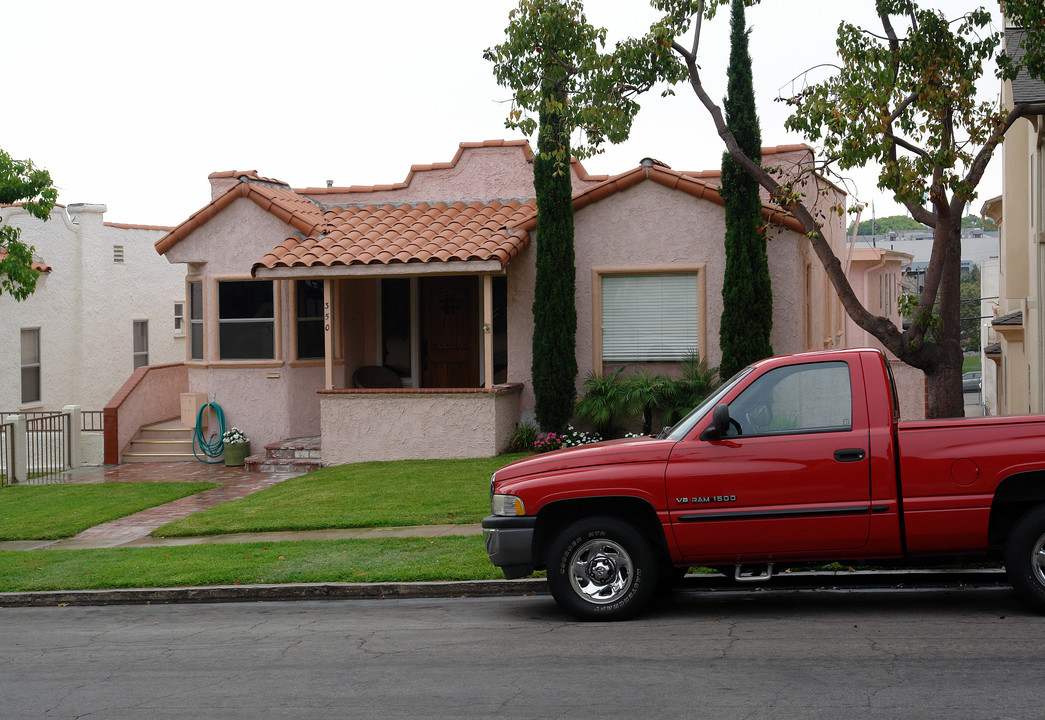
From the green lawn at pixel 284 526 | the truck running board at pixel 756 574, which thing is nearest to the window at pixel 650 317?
the green lawn at pixel 284 526

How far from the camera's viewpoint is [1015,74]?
11.4 meters

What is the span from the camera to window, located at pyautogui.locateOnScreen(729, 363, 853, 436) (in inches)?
303

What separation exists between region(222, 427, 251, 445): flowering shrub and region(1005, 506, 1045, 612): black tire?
47.9 feet

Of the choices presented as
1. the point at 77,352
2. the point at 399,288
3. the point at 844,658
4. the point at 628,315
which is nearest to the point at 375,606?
the point at 844,658

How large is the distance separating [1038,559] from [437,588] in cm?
491

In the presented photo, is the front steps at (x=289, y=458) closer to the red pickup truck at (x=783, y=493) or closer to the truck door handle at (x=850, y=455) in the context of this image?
the red pickup truck at (x=783, y=493)

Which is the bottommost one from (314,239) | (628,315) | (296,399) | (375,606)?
(375,606)

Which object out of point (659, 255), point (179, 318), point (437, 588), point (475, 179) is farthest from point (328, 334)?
point (179, 318)

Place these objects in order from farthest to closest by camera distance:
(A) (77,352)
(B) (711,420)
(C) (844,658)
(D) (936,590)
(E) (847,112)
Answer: (A) (77,352) → (E) (847,112) → (D) (936,590) → (B) (711,420) → (C) (844,658)

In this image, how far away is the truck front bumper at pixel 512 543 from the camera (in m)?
7.98

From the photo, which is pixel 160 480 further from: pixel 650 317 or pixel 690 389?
pixel 690 389

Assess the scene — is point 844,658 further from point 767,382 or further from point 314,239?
point 314,239

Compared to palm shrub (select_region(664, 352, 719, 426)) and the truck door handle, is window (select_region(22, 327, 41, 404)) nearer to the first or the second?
→ palm shrub (select_region(664, 352, 719, 426))

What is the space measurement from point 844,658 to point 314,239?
47.1 ft
